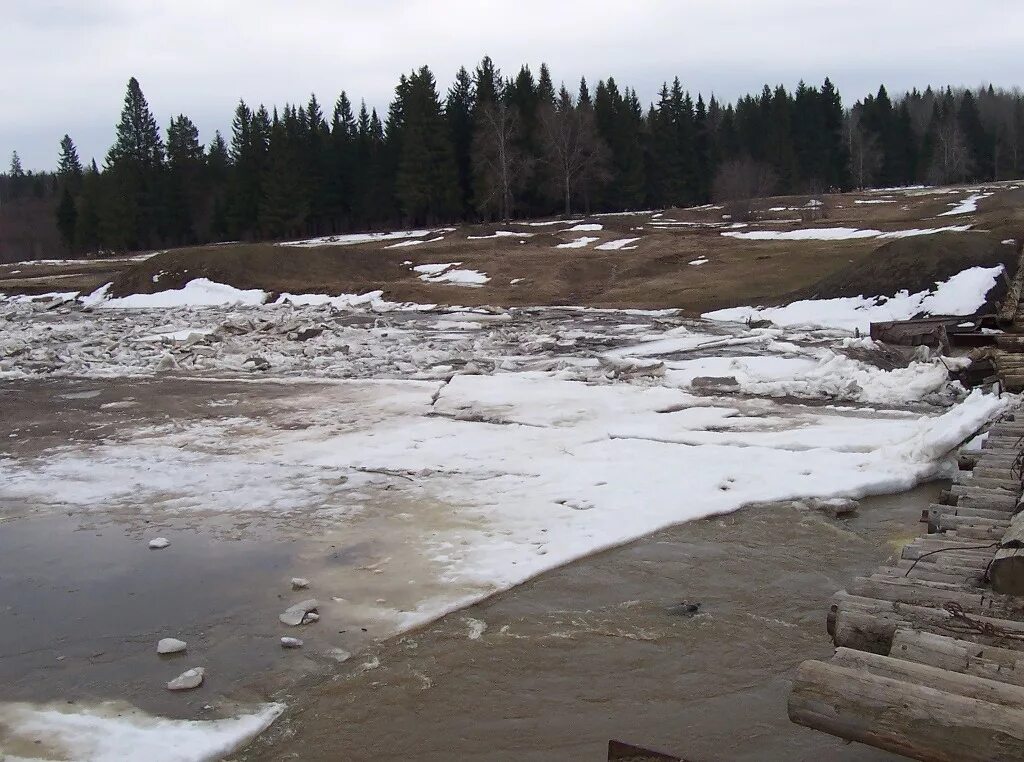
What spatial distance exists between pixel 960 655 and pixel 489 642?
291 centimetres

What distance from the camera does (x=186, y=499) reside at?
9172 millimetres

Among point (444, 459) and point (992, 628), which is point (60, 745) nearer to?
point (992, 628)

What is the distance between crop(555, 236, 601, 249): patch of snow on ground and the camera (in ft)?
135

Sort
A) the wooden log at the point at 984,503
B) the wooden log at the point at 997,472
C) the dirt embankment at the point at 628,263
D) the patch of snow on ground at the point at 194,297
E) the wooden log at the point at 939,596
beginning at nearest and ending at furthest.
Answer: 1. the wooden log at the point at 939,596
2. the wooden log at the point at 984,503
3. the wooden log at the point at 997,472
4. the dirt embankment at the point at 628,263
5. the patch of snow on ground at the point at 194,297

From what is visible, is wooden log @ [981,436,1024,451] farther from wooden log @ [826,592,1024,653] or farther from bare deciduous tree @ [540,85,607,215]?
bare deciduous tree @ [540,85,607,215]

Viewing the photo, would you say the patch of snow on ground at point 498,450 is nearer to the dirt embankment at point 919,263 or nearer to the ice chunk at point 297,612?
the ice chunk at point 297,612

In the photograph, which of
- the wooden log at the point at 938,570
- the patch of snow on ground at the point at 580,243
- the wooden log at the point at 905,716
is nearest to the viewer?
the wooden log at the point at 905,716

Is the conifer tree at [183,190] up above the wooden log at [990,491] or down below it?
above

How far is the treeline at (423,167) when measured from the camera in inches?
2463

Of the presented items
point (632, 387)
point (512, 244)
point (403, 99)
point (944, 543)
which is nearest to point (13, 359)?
point (632, 387)

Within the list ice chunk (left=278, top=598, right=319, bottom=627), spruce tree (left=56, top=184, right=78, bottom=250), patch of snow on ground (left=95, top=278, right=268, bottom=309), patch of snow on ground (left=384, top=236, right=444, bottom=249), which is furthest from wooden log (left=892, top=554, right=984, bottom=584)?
spruce tree (left=56, top=184, right=78, bottom=250)

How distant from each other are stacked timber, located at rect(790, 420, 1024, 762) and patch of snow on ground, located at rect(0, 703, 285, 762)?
2.86 m

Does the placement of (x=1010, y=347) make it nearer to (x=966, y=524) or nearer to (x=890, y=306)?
(x=890, y=306)

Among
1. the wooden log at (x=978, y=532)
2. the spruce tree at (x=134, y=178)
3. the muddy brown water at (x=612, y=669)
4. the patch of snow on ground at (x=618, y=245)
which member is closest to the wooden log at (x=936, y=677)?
the muddy brown water at (x=612, y=669)
